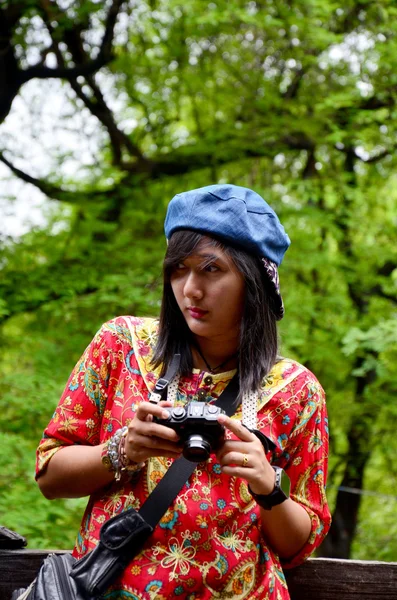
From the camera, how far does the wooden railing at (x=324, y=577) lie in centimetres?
203

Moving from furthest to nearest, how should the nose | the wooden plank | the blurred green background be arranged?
the blurred green background
the wooden plank
the nose

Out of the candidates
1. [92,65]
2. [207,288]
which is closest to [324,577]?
[207,288]

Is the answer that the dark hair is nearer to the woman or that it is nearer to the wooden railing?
the woman

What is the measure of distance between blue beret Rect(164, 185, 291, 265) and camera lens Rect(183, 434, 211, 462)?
490mm

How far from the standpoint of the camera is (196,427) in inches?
58.1

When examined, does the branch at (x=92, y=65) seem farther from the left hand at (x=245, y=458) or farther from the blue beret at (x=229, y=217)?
the left hand at (x=245, y=458)

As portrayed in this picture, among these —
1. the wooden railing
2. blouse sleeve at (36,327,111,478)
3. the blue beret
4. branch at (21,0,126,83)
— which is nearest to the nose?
the blue beret

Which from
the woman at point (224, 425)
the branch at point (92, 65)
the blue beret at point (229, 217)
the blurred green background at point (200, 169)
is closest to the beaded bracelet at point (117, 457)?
the woman at point (224, 425)

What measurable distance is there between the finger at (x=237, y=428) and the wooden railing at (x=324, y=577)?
0.69 meters

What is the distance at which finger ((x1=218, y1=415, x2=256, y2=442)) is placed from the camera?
4.82ft

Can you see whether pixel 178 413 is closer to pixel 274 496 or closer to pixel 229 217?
pixel 274 496

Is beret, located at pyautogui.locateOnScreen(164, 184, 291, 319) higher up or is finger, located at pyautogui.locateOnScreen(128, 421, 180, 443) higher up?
beret, located at pyautogui.locateOnScreen(164, 184, 291, 319)

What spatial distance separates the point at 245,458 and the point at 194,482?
0.58 ft

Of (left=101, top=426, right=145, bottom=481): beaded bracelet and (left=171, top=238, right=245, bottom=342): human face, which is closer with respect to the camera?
(left=101, top=426, right=145, bottom=481): beaded bracelet
